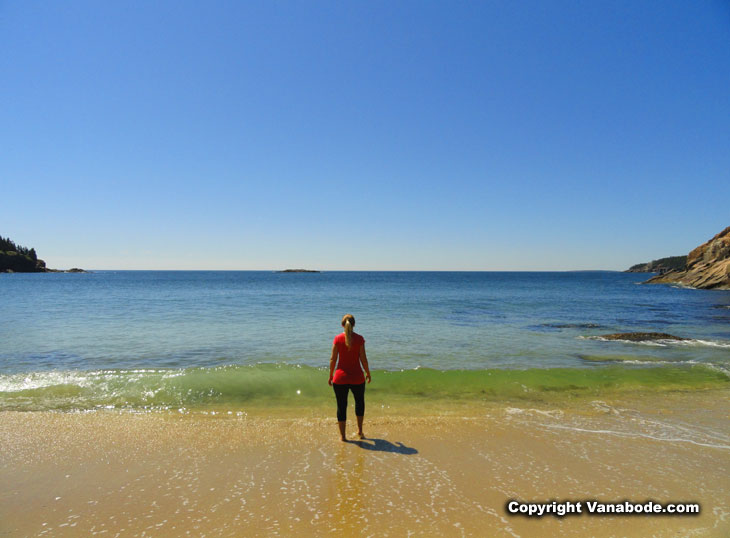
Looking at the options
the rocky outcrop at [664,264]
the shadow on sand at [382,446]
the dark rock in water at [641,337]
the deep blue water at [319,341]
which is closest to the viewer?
the shadow on sand at [382,446]

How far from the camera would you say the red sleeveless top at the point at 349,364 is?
6.62 meters

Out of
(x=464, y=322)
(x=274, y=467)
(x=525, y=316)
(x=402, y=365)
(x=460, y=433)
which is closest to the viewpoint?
(x=274, y=467)

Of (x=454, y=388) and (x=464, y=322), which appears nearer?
(x=454, y=388)

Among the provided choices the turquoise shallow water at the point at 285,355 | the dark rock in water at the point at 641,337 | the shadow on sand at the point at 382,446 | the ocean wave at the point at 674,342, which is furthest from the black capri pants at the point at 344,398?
the dark rock in water at the point at 641,337

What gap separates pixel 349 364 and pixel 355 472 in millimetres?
1695

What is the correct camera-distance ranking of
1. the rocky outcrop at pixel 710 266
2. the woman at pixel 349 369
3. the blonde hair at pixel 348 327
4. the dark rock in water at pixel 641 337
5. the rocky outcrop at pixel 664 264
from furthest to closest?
the rocky outcrop at pixel 664 264 < the rocky outcrop at pixel 710 266 < the dark rock in water at pixel 641 337 < the woman at pixel 349 369 < the blonde hair at pixel 348 327

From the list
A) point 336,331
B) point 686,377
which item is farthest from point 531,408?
point 336,331

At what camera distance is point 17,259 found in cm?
12656

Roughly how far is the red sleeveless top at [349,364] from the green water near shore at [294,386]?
2.60 meters

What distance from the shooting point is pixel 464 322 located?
76.6 feet

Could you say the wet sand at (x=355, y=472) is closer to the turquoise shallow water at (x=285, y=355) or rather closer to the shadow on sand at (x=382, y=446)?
the shadow on sand at (x=382, y=446)

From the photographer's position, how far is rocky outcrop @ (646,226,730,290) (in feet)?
177

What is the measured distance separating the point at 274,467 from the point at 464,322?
1912 centimetres

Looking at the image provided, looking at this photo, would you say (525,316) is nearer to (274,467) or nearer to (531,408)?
(531,408)
